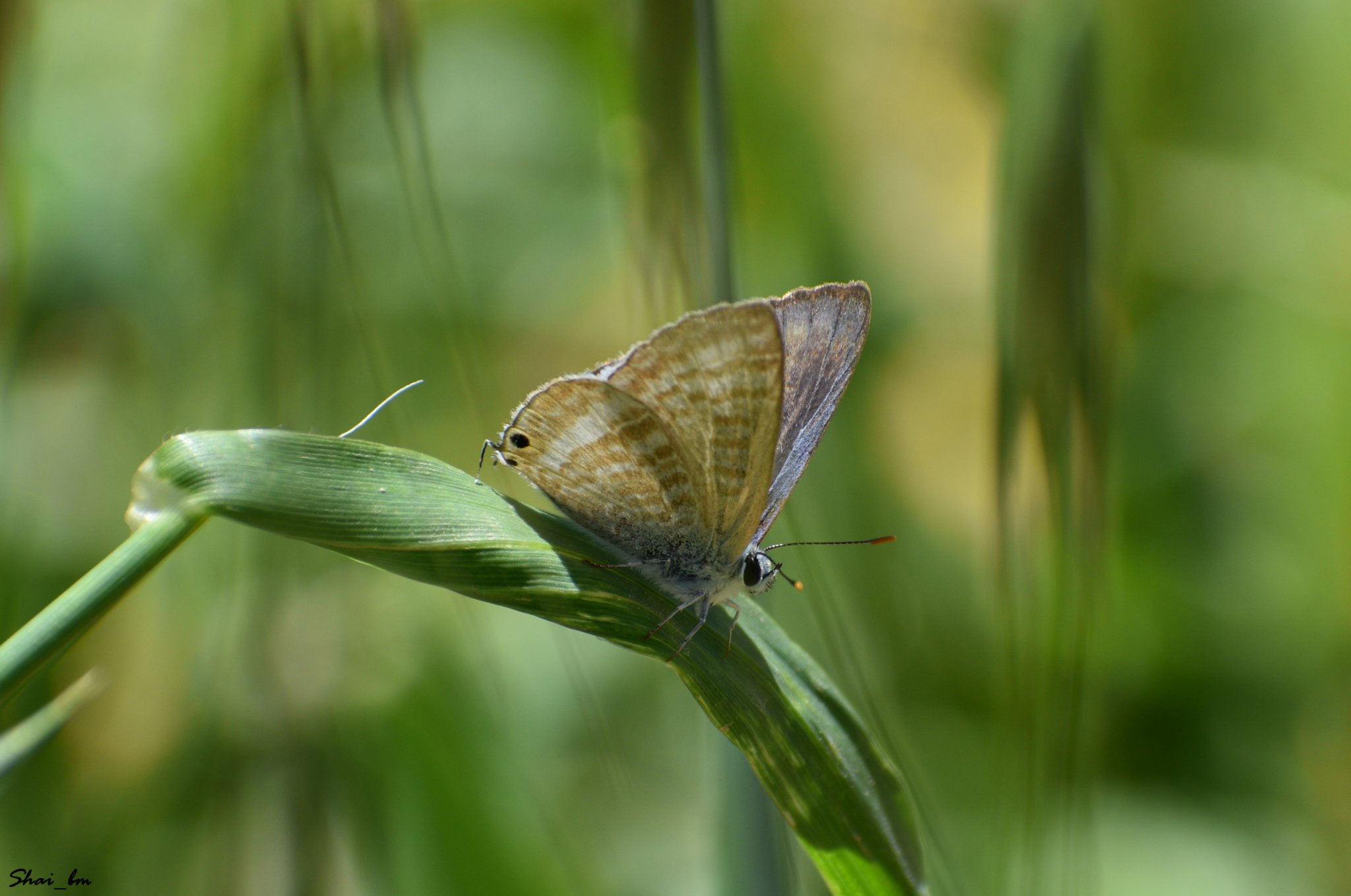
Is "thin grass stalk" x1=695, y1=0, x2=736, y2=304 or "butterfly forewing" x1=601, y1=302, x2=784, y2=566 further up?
"thin grass stalk" x1=695, y1=0, x2=736, y2=304

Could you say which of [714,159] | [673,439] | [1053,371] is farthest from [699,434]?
[1053,371]

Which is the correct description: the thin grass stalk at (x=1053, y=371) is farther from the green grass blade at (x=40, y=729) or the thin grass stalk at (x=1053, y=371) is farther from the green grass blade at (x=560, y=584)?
the green grass blade at (x=40, y=729)

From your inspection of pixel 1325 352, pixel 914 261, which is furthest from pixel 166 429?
pixel 1325 352

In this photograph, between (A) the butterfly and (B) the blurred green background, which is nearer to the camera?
(B) the blurred green background

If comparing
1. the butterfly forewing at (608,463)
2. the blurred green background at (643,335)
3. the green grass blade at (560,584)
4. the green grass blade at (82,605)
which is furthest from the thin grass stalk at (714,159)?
the green grass blade at (82,605)

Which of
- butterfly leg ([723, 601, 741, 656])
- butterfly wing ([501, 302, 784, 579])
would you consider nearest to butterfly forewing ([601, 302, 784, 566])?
butterfly wing ([501, 302, 784, 579])

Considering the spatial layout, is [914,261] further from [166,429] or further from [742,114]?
[166,429]

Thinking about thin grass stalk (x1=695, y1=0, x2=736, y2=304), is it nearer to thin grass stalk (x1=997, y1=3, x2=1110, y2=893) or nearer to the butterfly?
the butterfly
